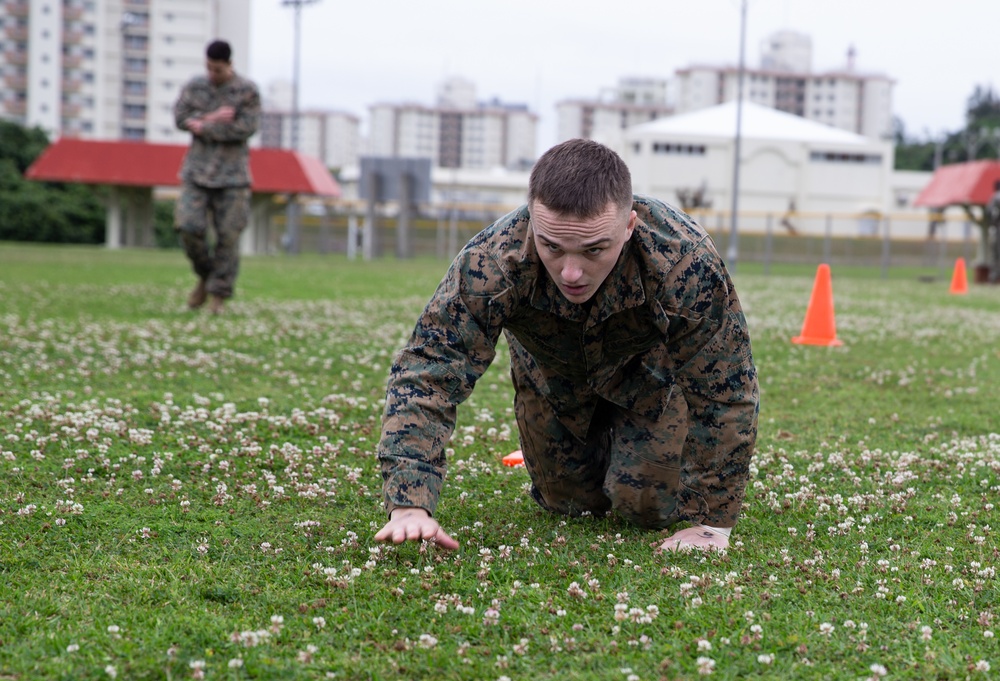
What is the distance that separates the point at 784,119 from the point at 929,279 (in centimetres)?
6352

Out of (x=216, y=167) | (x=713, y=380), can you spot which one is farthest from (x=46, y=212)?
(x=713, y=380)

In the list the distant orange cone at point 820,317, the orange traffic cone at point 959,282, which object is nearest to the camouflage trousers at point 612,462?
the distant orange cone at point 820,317

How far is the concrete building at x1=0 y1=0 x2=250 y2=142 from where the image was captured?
12331cm

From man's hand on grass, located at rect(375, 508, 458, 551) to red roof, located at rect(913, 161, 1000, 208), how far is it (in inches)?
1562

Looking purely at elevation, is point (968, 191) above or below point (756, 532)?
above

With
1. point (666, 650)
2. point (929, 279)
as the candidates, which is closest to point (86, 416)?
point (666, 650)

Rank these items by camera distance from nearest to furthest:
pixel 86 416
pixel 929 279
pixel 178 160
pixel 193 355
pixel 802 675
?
pixel 802 675 < pixel 86 416 < pixel 193 355 < pixel 929 279 < pixel 178 160

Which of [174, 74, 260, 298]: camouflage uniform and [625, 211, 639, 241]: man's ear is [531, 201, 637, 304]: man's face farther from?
[174, 74, 260, 298]: camouflage uniform

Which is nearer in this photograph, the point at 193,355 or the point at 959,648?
the point at 959,648

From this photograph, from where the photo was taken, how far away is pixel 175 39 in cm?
13112

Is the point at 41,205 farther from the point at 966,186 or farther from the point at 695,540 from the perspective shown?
the point at 695,540

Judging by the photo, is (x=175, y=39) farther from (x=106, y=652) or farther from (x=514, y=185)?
(x=106, y=652)

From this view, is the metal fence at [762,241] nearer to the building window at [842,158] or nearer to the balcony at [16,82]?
the building window at [842,158]

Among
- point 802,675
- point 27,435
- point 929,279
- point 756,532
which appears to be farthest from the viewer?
point 929,279
